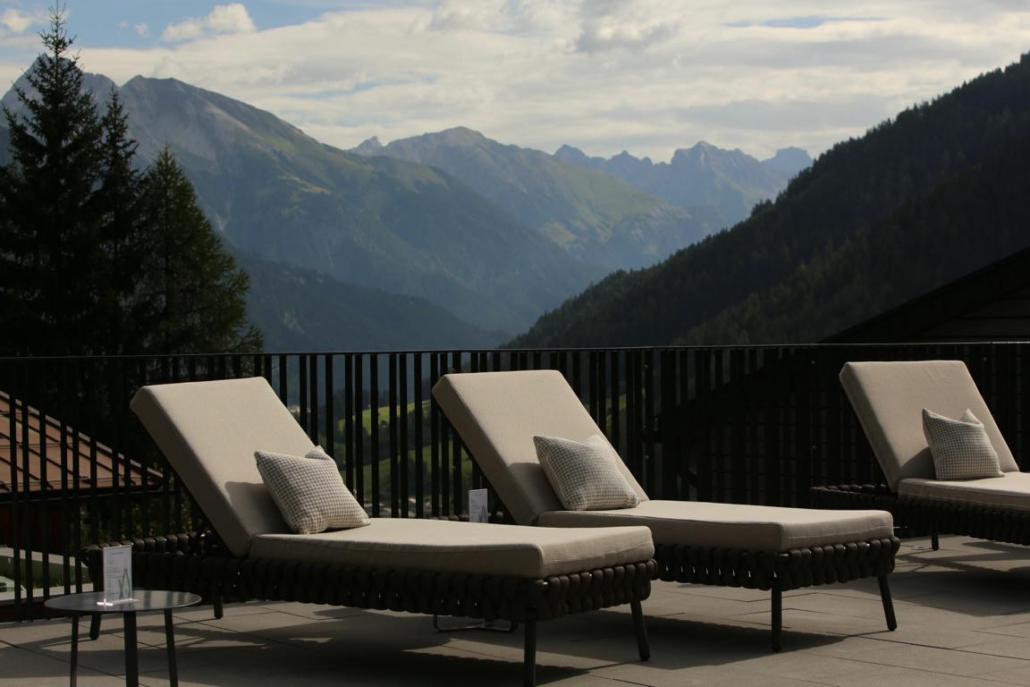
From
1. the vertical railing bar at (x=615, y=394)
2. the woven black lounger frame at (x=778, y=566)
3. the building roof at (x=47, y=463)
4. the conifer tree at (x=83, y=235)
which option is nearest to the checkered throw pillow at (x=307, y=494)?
the building roof at (x=47, y=463)

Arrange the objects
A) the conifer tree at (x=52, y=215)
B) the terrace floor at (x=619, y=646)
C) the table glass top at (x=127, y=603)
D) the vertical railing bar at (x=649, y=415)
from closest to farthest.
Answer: the table glass top at (x=127, y=603) → the terrace floor at (x=619, y=646) → the vertical railing bar at (x=649, y=415) → the conifer tree at (x=52, y=215)

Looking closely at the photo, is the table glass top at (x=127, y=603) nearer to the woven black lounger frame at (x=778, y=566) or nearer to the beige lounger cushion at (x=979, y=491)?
the woven black lounger frame at (x=778, y=566)

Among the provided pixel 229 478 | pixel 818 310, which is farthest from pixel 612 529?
pixel 818 310

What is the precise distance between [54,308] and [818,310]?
116 feet

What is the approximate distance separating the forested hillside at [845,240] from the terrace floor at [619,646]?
177 feet

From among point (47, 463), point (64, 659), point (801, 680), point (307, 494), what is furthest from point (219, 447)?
point (47, 463)

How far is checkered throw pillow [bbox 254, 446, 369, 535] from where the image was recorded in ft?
17.6

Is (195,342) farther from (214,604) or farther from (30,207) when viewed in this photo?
(214,604)

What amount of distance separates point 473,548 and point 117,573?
114cm

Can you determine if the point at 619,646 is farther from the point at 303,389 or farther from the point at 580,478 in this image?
the point at 303,389

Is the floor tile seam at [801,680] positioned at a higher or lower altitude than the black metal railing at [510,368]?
lower

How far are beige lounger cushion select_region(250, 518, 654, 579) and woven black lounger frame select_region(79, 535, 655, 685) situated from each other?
36 mm

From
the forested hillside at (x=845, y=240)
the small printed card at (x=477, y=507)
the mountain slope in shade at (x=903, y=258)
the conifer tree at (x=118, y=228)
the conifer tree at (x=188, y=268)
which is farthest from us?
the forested hillside at (x=845, y=240)

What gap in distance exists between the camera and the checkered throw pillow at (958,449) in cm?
700
